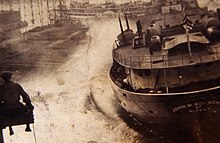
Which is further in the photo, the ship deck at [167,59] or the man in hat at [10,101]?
the ship deck at [167,59]

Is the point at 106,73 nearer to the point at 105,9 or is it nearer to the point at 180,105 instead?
the point at 105,9

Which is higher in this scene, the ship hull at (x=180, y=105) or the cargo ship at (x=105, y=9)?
the cargo ship at (x=105, y=9)

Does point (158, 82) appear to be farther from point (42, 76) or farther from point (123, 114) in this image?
point (42, 76)

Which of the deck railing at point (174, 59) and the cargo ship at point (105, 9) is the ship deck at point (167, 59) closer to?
the deck railing at point (174, 59)

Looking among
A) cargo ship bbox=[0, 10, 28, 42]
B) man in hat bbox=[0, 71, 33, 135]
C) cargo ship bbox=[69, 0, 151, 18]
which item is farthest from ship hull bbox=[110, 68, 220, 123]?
cargo ship bbox=[69, 0, 151, 18]

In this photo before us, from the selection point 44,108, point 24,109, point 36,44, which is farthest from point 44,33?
point 24,109

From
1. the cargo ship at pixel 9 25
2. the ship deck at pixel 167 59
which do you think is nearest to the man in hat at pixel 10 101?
the ship deck at pixel 167 59

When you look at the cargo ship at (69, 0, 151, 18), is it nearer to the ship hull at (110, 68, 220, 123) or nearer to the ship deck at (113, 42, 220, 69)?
the ship deck at (113, 42, 220, 69)
